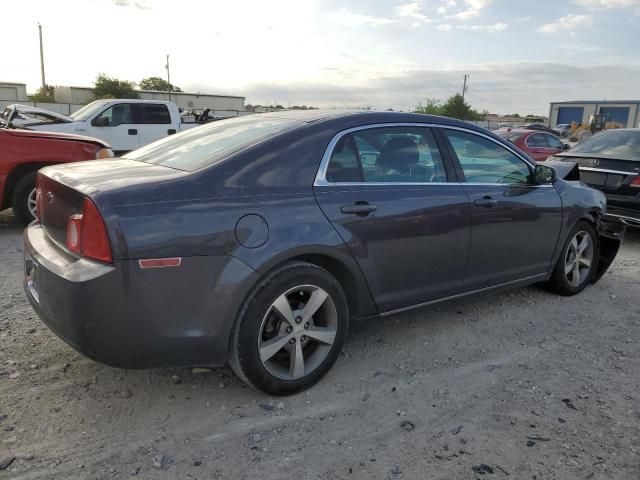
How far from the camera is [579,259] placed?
193 inches

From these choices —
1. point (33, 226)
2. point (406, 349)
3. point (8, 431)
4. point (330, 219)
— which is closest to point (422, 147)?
point (330, 219)

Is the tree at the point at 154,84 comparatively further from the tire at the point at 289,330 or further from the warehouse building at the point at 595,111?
the tire at the point at 289,330

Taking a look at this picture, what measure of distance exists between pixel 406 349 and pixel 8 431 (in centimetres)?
243

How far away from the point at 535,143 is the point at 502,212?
1029 centimetres

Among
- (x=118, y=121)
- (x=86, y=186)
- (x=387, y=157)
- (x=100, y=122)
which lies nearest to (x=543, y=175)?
(x=387, y=157)

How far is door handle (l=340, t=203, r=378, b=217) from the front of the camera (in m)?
3.10

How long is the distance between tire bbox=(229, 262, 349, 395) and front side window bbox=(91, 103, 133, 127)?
11.2 m

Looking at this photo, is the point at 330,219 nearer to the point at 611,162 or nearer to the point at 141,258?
the point at 141,258

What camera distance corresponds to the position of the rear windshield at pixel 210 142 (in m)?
3.02

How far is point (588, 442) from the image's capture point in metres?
2.71

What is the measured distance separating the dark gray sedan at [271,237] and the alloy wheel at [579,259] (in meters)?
0.88

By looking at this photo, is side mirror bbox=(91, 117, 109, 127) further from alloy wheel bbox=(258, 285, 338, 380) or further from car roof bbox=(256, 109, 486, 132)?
alloy wheel bbox=(258, 285, 338, 380)

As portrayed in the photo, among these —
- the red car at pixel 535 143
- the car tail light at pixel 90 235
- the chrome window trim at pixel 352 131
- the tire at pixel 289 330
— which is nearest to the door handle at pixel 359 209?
the chrome window trim at pixel 352 131

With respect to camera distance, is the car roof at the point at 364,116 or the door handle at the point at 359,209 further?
the car roof at the point at 364,116
